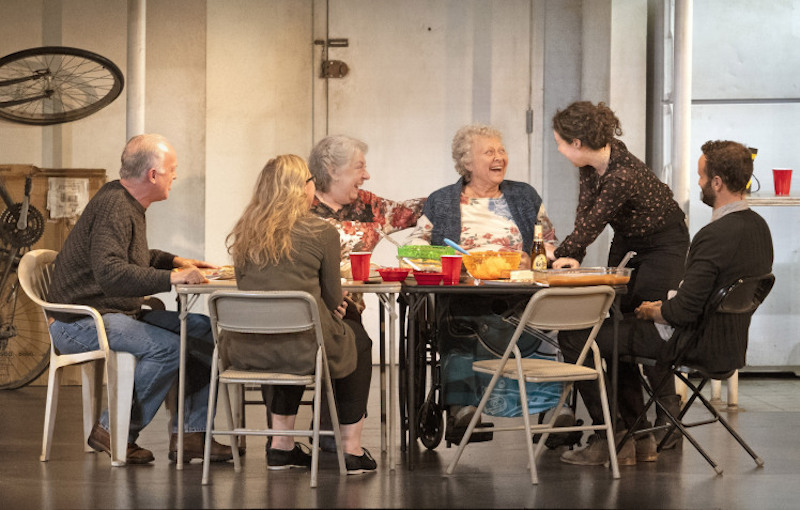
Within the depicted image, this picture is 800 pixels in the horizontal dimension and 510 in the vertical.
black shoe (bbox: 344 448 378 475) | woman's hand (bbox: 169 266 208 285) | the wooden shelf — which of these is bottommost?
black shoe (bbox: 344 448 378 475)

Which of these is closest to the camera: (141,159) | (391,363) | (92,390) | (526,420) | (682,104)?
(526,420)

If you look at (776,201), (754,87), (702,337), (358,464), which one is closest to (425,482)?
(358,464)

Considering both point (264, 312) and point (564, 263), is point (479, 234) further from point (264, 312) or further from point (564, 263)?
point (264, 312)

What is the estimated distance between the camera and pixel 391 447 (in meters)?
4.13

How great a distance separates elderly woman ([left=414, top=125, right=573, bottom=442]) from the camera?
4605mm

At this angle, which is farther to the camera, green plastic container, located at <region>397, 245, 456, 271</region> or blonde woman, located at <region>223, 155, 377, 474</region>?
green plastic container, located at <region>397, 245, 456, 271</region>

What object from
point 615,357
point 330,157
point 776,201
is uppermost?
point 330,157

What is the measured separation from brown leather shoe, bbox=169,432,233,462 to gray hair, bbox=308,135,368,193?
1.29 metres

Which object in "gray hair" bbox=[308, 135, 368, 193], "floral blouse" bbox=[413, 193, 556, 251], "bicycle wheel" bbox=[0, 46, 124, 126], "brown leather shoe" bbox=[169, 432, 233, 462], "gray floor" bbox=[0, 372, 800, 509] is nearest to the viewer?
"gray floor" bbox=[0, 372, 800, 509]

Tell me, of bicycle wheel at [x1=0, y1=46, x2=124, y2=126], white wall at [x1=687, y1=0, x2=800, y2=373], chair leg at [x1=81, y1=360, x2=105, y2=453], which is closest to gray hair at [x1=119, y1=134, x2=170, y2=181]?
chair leg at [x1=81, y1=360, x2=105, y2=453]

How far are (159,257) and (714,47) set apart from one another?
4.06 meters

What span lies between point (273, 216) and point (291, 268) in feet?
0.70

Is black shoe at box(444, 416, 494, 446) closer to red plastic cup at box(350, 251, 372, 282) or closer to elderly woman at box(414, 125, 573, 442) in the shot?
elderly woman at box(414, 125, 573, 442)

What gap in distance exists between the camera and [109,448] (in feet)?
14.2
